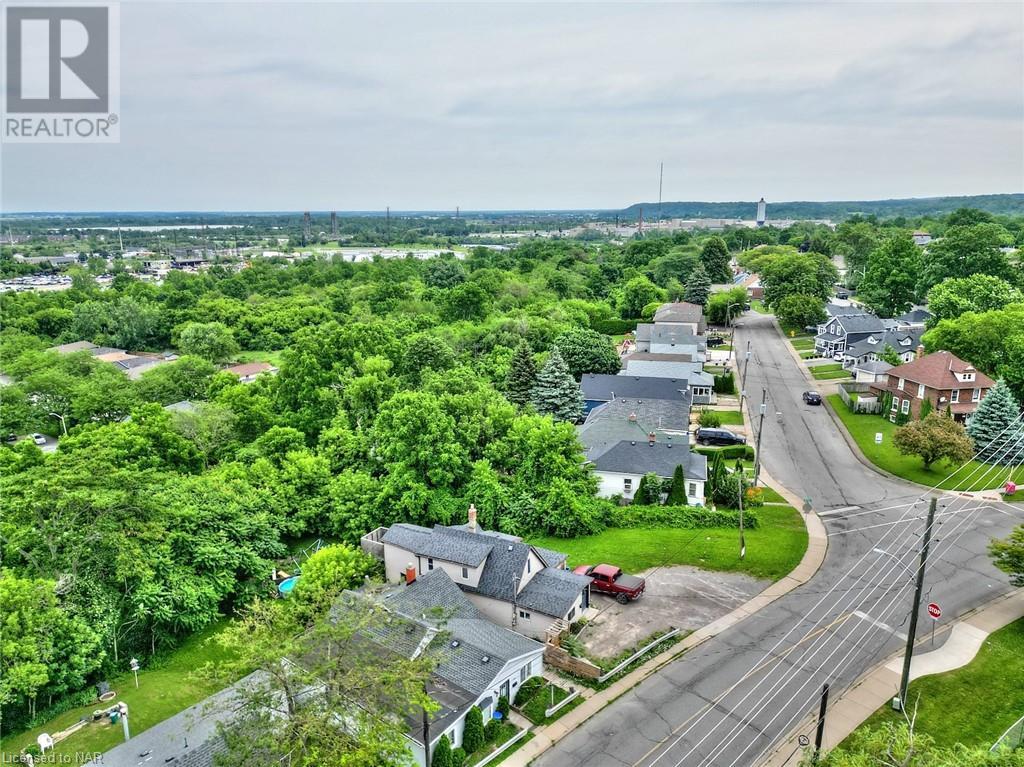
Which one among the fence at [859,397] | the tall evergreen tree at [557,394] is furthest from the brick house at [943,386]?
the tall evergreen tree at [557,394]

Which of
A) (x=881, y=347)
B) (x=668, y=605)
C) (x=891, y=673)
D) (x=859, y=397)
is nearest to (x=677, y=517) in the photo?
(x=668, y=605)

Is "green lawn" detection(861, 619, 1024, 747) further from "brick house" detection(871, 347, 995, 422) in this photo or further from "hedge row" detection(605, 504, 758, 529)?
"brick house" detection(871, 347, 995, 422)

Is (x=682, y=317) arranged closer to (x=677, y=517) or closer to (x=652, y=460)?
(x=652, y=460)

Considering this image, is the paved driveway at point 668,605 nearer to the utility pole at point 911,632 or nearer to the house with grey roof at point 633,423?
the utility pole at point 911,632

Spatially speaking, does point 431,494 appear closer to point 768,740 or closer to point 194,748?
point 194,748

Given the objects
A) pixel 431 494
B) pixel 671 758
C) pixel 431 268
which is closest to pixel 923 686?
pixel 671 758
